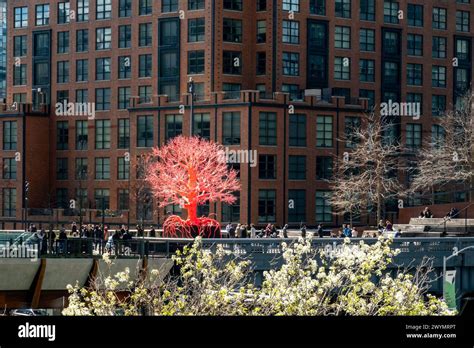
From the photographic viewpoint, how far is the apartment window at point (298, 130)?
277 feet

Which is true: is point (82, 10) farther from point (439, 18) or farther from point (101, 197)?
point (439, 18)

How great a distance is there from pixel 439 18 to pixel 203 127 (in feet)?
91.3

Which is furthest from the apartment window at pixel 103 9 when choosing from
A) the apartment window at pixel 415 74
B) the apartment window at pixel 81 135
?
the apartment window at pixel 415 74

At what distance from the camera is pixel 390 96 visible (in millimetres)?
94812

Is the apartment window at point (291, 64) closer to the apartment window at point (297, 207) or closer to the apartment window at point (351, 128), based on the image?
the apartment window at point (351, 128)

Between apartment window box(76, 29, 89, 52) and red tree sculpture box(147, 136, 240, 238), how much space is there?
1661 centimetres

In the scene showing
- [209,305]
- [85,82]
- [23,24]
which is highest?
[23,24]

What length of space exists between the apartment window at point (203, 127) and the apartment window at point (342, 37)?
49.0 feet

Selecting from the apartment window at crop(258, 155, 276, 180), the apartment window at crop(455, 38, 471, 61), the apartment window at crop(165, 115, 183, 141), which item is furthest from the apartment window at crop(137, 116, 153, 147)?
the apartment window at crop(455, 38, 471, 61)
